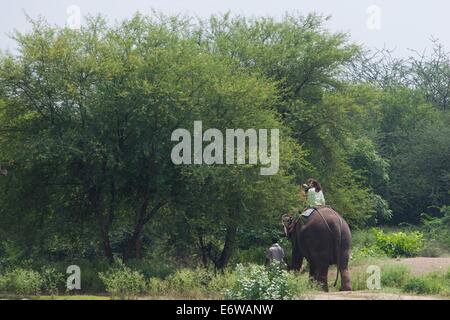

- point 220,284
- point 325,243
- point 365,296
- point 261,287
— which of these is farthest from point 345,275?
point 261,287

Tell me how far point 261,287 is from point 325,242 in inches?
231

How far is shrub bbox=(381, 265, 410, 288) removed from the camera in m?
25.5

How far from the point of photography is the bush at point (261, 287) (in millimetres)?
19562

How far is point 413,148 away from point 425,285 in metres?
28.3

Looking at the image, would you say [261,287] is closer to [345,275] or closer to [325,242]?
[345,275]

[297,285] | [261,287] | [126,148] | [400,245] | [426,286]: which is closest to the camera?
[261,287]

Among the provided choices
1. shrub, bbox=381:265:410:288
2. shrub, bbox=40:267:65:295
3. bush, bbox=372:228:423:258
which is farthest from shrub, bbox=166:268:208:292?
bush, bbox=372:228:423:258

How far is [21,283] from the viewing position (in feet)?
82.0

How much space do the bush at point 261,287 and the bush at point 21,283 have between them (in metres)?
6.89

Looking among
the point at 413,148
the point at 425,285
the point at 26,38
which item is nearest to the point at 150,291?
the point at 425,285

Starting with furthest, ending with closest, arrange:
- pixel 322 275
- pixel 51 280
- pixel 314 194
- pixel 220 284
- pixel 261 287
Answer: pixel 51 280 → pixel 314 194 → pixel 322 275 → pixel 220 284 → pixel 261 287

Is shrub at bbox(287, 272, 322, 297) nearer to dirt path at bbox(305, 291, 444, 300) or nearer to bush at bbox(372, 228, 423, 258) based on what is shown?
dirt path at bbox(305, 291, 444, 300)

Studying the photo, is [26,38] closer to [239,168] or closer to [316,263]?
[239,168]

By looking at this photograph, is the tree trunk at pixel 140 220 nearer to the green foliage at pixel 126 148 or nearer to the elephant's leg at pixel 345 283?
the green foliage at pixel 126 148
